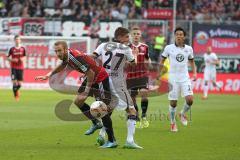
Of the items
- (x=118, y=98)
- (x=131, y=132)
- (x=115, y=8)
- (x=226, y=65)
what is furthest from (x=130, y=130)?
(x=115, y=8)

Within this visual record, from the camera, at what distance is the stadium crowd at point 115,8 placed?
143ft

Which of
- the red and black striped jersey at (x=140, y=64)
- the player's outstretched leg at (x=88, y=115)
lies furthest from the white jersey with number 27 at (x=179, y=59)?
the player's outstretched leg at (x=88, y=115)

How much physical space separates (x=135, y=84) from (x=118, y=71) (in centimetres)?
546

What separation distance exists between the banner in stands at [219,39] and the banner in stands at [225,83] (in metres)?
1.81

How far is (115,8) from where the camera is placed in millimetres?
44906

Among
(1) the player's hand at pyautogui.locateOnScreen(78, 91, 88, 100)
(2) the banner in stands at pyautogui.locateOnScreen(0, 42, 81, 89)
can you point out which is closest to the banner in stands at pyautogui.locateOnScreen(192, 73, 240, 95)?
(2) the banner in stands at pyautogui.locateOnScreen(0, 42, 81, 89)

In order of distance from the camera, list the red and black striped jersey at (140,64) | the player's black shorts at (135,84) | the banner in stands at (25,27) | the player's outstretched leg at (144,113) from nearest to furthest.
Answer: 1. the player's outstretched leg at (144,113)
2. the red and black striped jersey at (140,64)
3. the player's black shorts at (135,84)
4. the banner in stands at (25,27)

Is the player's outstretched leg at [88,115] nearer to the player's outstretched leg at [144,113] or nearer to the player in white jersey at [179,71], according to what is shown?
the player in white jersey at [179,71]

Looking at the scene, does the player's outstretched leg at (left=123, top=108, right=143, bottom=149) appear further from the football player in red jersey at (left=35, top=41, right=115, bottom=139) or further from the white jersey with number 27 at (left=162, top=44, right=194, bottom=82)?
the white jersey with number 27 at (left=162, top=44, right=194, bottom=82)

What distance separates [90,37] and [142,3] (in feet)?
18.5

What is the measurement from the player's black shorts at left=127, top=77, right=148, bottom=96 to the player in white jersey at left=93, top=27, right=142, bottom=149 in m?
5.17

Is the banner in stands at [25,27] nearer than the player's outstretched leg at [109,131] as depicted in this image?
No

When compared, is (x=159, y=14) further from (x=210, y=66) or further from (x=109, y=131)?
(x=109, y=131)

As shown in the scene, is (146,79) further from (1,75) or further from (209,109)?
(1,75)
